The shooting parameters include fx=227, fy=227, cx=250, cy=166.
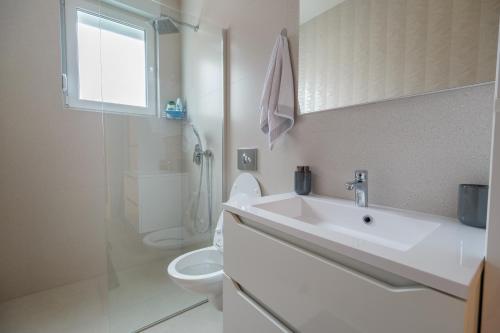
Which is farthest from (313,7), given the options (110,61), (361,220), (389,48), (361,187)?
(110,61)

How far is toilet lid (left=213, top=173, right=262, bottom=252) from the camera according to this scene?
1.48 m

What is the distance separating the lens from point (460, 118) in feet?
2.31

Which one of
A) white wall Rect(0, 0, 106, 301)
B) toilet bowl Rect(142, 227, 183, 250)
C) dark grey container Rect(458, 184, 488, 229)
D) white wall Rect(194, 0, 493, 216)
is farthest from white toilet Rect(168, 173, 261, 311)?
white wall Rect(0, 0, 106, 301)

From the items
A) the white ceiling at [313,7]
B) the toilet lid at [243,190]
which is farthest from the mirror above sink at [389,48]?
the toilet lid at [243,190]

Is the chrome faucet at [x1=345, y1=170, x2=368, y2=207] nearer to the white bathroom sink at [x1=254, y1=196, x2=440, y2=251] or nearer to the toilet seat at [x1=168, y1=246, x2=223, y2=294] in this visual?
the white bathroom sink at [x1=254, y1=196, x2=440, y2=251]

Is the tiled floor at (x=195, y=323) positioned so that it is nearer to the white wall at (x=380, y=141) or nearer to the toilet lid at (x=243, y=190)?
the toilet lid at (x=243, y=190)

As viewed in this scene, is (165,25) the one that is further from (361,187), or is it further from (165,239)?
(361,187)

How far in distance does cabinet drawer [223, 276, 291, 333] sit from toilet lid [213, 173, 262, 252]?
1.70ft

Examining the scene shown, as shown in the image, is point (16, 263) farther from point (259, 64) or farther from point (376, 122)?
point (376, 122)

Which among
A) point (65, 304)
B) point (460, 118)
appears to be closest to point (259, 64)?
point (460, 118)

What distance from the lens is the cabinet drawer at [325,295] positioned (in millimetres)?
404

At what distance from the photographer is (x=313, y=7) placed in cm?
112

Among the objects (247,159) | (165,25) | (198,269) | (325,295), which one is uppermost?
(165,25)

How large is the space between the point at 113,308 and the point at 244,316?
1.19m
